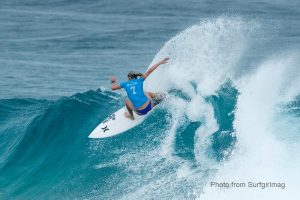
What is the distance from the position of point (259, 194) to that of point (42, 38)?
20.9 meters

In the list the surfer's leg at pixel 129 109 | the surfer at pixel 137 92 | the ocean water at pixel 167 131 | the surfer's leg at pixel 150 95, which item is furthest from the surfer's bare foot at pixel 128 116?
the surfer's leg at pixel 150 95

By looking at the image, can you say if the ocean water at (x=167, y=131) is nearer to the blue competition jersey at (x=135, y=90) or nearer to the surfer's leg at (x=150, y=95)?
the surfer's leg at (x=150, y=95)

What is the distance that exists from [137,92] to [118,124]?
1378 millimetres

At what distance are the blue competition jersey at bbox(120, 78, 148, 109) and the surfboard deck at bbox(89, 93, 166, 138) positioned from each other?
673mm

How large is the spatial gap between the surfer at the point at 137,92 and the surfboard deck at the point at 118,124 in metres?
0.24

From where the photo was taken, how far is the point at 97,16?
37.2 meters

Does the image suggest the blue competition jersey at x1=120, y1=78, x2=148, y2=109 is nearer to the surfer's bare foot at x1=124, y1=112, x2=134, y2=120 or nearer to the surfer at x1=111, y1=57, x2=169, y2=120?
the surfer at x1=111, y1=57, x2=169, y2=120

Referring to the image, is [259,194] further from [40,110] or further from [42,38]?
[42,38]

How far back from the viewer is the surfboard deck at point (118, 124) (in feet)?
54.3

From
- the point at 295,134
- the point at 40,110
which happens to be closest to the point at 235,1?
the point at 40,110

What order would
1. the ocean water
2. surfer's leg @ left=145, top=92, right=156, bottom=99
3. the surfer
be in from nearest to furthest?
1. the ocean water
2. the surfer
3. surfer's leg @ left=145, top=92, right=156, bottom=99

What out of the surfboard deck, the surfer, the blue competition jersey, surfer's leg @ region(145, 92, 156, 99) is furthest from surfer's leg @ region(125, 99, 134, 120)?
surfer's leg @ region(145, 92, 156, 99)

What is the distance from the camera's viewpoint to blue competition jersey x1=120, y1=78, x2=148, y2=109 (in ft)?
51.1

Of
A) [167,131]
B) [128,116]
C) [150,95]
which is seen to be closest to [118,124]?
[128,116]
